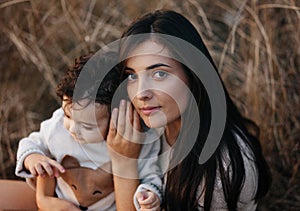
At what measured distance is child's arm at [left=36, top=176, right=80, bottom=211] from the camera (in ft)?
5.66

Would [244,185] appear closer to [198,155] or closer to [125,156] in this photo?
[198,155]

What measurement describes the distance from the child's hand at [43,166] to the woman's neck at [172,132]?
0.30 meters

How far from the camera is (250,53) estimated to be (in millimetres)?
2318

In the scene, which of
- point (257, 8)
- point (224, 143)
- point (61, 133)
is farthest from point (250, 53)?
point (61, 133)

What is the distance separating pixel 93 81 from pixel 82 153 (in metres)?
0.25

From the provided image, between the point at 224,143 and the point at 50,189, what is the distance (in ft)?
1.65

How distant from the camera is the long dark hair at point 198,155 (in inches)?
62.9

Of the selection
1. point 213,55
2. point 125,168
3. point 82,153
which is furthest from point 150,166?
point 213,55

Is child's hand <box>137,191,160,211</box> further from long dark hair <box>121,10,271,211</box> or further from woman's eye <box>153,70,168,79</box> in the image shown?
woman's eye <box>153,70,168,79</box>

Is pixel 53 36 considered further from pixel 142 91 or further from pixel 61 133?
pixel 142 91

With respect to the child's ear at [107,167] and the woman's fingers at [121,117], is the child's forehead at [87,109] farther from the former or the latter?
the child's ear at [107,167]

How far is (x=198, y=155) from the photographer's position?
65.6 inches

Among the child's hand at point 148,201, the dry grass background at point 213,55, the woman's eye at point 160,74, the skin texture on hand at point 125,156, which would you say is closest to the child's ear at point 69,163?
the skin texture on hand at point 125,156

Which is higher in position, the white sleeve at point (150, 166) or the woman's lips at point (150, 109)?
the woman's lips at point (150, 109)
